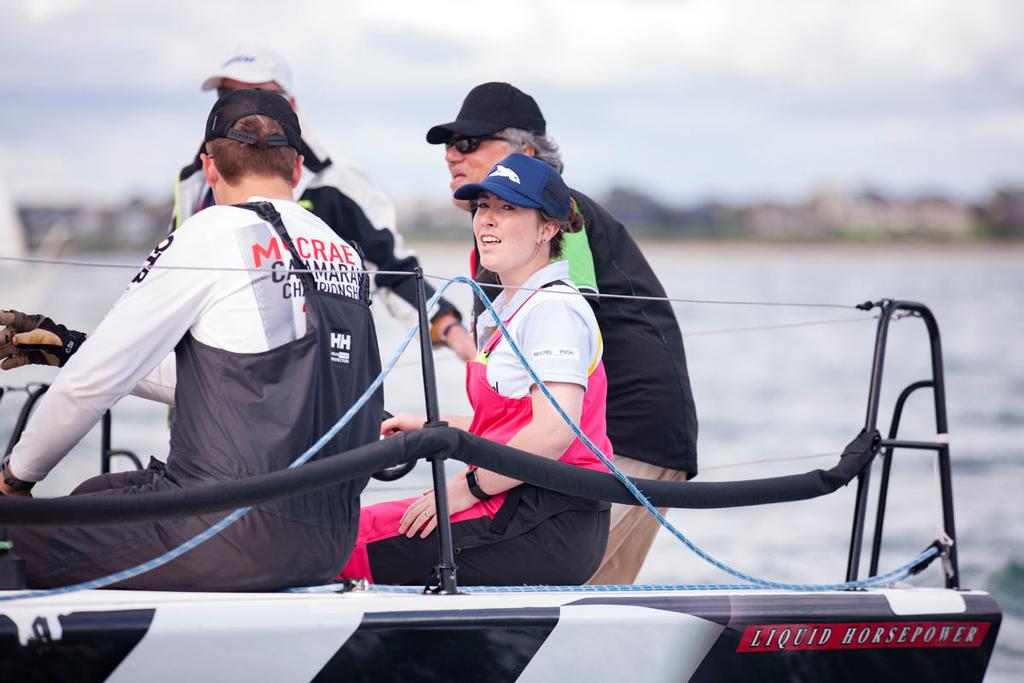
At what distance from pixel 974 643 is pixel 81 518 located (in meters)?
2.15

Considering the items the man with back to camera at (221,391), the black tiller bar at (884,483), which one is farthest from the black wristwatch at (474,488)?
the black tiller bar at (884,483)

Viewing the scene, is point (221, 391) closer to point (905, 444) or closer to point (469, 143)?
point (469, 143)

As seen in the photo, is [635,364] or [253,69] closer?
[635,364]

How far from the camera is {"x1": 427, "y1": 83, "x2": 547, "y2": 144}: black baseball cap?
364 cm

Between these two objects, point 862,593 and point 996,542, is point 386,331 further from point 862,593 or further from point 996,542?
point 862,593

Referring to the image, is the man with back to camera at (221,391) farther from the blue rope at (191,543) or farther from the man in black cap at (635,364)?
the man in black cap at (635,364)

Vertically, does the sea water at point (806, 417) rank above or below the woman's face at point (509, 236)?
below

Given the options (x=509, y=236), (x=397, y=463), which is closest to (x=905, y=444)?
(x=509, y=236)

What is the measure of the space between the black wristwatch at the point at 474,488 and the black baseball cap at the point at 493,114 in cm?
117

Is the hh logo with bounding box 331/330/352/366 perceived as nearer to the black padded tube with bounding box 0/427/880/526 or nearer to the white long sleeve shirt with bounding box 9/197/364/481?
the white long sleeve shirt with bounding box 9/197/364/481

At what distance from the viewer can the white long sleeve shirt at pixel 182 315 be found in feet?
7.72

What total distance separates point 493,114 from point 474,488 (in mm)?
1270

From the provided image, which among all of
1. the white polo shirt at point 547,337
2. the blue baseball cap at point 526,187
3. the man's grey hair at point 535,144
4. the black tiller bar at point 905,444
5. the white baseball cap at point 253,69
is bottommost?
the black tiller bar at point 905,444

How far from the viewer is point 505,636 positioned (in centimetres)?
253
